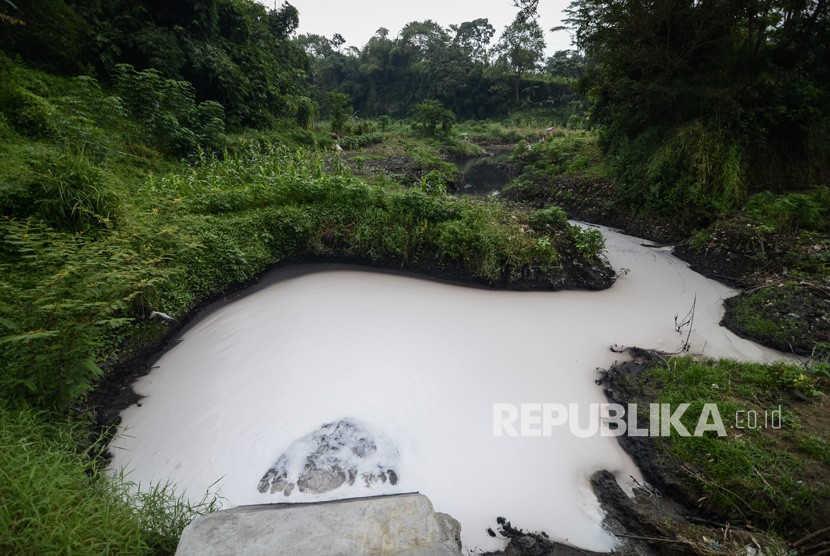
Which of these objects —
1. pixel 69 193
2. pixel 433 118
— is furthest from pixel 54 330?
pixel 433 118

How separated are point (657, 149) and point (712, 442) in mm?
6287

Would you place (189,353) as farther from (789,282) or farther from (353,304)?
(789,282)

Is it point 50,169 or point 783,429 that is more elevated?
point 50,169

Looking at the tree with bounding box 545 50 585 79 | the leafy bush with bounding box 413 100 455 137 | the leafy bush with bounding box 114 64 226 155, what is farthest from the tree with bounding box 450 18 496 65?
the leafy bush with bounding box 114 64 226 155

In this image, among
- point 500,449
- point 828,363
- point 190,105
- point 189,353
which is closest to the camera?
point 500,449

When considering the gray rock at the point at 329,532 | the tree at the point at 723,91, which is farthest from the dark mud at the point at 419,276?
the tree at the point at 723,91

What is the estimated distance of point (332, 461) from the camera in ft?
8.27

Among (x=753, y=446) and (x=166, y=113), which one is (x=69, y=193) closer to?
(x=166, y=113)

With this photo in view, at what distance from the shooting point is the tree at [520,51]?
94.6 ft

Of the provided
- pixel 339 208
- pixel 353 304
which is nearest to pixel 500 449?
pixel 353 304

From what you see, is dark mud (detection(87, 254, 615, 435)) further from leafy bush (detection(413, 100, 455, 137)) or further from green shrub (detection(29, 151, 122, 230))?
leafy bush (detection(413, 100, 455, 137))

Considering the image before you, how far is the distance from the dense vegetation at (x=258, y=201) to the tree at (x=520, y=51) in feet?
72.0

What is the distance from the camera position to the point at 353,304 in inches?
174

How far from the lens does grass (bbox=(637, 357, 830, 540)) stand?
2.10m
